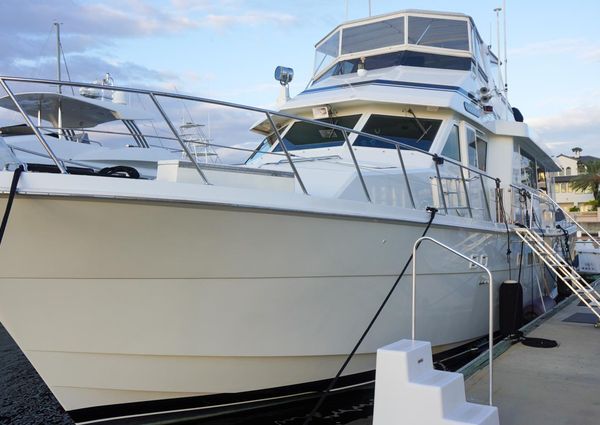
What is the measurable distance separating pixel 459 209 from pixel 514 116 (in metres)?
5.67

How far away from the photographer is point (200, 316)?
3727 millimetres

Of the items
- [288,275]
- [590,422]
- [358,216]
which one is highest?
[358,216]

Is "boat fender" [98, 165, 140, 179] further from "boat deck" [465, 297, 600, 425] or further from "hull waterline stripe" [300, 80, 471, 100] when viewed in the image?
"hull waterline stripe" [300, 80, 471, 100]

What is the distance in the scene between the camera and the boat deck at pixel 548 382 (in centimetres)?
374

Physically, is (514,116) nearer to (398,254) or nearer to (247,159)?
(247,159)

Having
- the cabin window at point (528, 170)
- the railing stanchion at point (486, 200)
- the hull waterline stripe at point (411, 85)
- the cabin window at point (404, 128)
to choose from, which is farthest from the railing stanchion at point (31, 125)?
the cabin window at point (528, 170)

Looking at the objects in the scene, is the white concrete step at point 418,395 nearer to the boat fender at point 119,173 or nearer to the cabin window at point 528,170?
the boat fender at point 119,173

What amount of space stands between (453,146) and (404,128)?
2.03 ft

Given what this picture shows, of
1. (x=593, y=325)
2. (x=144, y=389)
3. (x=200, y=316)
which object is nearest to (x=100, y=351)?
(x=144, y=389)

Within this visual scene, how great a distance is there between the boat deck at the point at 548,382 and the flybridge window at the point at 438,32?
4080mm

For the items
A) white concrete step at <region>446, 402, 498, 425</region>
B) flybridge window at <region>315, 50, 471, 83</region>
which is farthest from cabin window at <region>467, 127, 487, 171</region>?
white concrete step at <region>446, 402, 498, 425</region>

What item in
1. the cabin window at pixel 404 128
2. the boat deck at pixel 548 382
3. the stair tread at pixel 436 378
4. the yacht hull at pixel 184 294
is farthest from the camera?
the cabin window at pixel 404 128

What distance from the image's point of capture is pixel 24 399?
6.09m

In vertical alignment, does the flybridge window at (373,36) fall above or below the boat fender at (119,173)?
above
